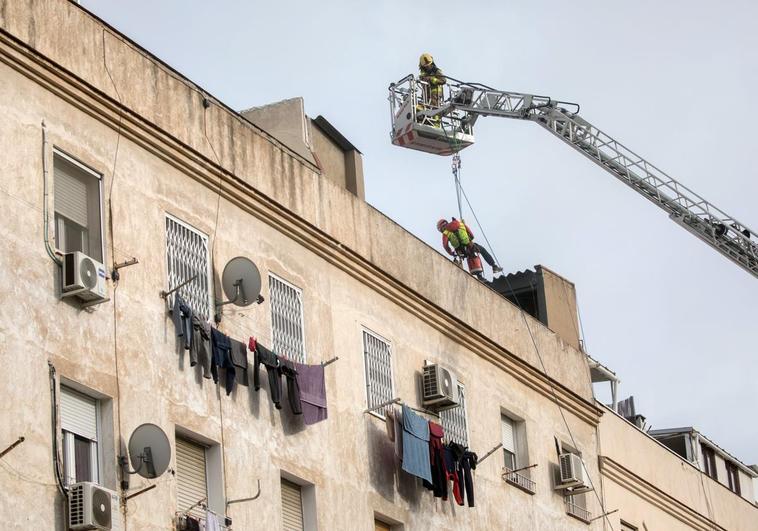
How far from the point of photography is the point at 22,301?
69.6ft

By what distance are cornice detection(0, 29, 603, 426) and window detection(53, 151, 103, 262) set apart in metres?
0.83

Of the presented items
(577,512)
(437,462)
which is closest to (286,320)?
(437,462)

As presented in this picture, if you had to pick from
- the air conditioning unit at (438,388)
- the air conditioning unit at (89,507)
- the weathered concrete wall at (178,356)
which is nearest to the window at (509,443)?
the weathered concrete wall at (178,356)

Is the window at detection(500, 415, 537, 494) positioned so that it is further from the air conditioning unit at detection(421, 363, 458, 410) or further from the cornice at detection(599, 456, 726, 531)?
the cornice at detection(599, 456, 726, 531)

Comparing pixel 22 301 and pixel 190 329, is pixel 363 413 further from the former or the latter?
pixel 22 301

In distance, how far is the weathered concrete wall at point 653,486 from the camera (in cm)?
3700

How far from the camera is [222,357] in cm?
2445

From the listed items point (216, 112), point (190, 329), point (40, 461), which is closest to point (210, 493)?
point (190, 329)

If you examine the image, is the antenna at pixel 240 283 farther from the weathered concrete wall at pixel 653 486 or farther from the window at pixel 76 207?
the weathered concrete wall at pixel 653 486

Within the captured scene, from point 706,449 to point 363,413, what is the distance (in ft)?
56.6

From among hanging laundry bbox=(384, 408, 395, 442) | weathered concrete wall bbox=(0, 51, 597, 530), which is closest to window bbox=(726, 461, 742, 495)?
weathered concrete wall bbox=(0, 51, 597, 530)

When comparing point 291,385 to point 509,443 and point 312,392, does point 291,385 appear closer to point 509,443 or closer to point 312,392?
point 312,392

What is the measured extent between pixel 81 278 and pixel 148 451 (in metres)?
2.23

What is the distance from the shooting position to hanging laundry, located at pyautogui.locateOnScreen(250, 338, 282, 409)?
2527cm
